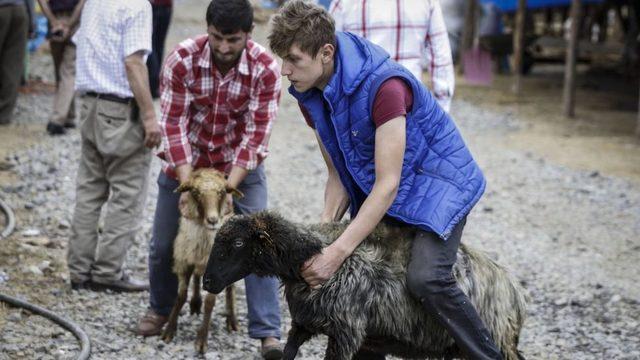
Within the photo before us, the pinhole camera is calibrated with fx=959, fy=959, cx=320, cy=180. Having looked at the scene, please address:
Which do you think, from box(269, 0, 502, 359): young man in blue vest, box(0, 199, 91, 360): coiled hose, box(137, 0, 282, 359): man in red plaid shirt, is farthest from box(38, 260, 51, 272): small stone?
box(269, 0, 502, 359): young man in blue vest

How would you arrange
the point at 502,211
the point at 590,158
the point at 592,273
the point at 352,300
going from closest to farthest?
1. the point at 352,300
2. the point at 592,273
3. the point at 502,211
4. the point at 590,158

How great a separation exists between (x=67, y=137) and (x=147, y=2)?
6.34 metres

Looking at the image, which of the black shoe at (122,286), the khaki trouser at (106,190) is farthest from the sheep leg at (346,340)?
the black shoe at (122,286)

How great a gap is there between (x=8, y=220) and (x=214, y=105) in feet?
11.8

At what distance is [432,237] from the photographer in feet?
13.9

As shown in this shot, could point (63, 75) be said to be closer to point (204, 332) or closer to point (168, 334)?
point (168, 334)

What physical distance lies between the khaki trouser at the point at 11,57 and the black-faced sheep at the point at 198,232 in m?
7.85

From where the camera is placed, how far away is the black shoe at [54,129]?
1272cm

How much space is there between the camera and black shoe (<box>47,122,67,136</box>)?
41.7 ft

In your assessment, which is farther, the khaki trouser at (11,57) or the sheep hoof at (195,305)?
the khaki trouser at (11,57)

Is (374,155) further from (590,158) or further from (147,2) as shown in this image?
(590,158)

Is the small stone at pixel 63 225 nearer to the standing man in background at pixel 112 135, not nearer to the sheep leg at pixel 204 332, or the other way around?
the standing man in background at pixel 112 135

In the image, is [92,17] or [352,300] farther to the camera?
[92,17]

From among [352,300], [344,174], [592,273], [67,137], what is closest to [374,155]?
[344,174]
